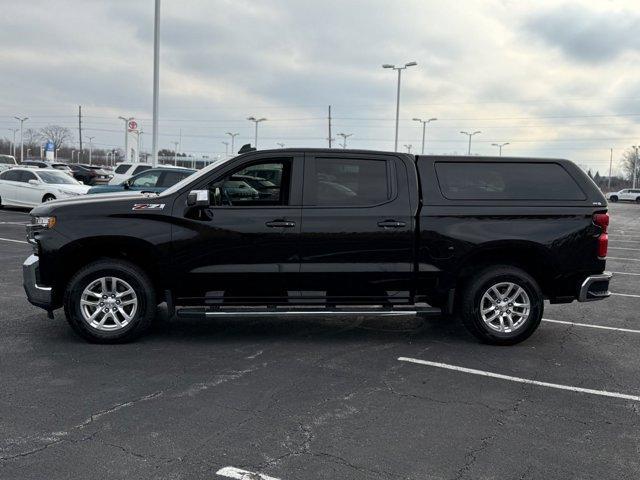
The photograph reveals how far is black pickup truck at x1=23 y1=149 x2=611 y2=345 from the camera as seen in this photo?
5.77 m

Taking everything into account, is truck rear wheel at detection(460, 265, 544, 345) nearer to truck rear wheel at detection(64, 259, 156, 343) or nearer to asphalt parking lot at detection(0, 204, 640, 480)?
asphalt parking lot at detection(0, 204, 640, 480)

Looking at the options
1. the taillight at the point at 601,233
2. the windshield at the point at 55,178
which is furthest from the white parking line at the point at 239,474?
the windshield at the point at 55,178

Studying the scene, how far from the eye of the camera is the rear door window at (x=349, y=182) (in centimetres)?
598

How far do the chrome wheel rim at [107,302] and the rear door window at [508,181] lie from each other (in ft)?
10.8

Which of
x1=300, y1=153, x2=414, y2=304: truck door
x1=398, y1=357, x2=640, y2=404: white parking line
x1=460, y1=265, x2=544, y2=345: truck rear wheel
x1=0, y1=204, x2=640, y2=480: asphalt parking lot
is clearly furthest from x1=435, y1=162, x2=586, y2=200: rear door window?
x1=398, y1=357, x2=640, y2=404: white parking line

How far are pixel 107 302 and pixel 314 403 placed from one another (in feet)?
8.13

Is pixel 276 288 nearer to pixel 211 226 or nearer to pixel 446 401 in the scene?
pixel 211 226

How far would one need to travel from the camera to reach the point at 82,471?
11.0 ft

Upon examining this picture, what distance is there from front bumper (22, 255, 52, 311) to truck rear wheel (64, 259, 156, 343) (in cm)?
20

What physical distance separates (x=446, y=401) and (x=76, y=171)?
4074cm

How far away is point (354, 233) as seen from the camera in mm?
5867

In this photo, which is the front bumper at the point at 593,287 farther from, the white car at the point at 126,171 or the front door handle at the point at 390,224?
the white car at the point at 126,171

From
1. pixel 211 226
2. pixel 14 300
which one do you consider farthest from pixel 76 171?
pixel 211 226

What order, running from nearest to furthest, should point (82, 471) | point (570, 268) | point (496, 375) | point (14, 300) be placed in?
point (82, 471) < point (496, 375) < point (570, 268) < point (14, 300)
